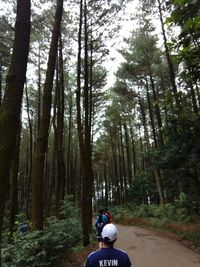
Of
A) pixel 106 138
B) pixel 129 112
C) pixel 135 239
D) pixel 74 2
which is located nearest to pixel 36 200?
pixel 135 239

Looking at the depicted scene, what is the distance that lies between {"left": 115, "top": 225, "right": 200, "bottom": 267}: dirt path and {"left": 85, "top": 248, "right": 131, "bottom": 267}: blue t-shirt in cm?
613

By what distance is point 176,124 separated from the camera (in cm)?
1470

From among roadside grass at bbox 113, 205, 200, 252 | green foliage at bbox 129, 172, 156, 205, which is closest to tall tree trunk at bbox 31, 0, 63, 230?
roadside grass at bbox 113, 205, 200, 252

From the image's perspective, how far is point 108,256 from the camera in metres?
3.27

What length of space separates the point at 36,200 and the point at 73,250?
3.53 metres

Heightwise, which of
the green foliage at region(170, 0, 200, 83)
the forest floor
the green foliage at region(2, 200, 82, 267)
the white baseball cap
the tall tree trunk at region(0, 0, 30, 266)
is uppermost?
the green foliage at region(170, 0, 200, 83)

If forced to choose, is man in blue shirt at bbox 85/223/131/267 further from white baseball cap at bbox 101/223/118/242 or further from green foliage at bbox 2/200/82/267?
green foliage at bbox 2/200/82/267

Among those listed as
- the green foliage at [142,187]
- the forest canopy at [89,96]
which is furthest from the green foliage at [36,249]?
the green foliage at [142,187]

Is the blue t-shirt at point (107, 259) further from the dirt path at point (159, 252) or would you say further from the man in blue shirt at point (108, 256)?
the dirt path at point (159, 252)

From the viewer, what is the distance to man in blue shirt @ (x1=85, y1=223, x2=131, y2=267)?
325cm

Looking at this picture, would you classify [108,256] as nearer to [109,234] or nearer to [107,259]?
[107,259]

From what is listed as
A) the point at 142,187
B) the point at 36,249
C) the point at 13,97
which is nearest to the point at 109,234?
the point at 13,97

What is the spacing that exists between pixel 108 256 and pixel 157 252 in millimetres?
7917

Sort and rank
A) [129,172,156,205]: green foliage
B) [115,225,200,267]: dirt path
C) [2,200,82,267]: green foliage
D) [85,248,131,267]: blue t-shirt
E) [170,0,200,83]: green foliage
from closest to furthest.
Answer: [85,248,131,267]: blue t-shirt, [170,0,200,83]: green foliage, [2,200,82,267]: green foliage, [115,225,200,267]: dirt path, [129,172,156,205]: green foliage
